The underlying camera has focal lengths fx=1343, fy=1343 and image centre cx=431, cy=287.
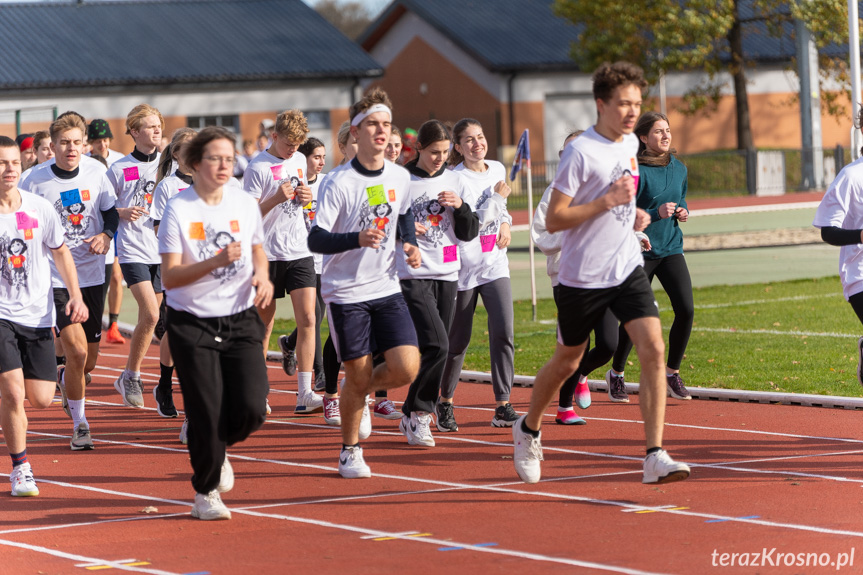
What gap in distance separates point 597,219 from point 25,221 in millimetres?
3240

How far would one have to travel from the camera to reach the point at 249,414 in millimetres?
6852

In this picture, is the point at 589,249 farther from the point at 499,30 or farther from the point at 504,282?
the point at 499,30

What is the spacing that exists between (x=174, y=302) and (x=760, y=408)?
16.1 ft

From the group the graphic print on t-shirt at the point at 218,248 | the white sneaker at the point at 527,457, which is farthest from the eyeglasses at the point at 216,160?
the white sneaker at the point at 527,457

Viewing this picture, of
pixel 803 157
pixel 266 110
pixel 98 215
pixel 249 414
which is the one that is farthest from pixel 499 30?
pixel 249 414

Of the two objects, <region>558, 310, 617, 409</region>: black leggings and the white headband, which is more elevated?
the white headband

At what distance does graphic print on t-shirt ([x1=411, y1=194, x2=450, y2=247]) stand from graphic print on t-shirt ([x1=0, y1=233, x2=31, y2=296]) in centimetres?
247

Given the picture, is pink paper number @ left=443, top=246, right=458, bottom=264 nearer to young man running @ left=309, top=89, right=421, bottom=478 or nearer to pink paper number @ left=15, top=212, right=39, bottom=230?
young man running @ left=309, top=89, right=421, bottom=478

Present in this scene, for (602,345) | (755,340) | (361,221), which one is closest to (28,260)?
(361,221)

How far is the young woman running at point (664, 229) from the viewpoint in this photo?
33.0ft

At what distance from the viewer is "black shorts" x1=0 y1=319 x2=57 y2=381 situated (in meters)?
7.60

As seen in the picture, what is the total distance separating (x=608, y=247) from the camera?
7.21 m

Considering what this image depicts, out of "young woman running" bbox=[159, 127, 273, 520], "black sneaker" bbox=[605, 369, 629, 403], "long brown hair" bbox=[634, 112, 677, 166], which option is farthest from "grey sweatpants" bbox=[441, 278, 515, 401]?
"young woman running" bbox=[159, 127, 273, 520]

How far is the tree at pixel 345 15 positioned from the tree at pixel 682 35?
46.0 meters
